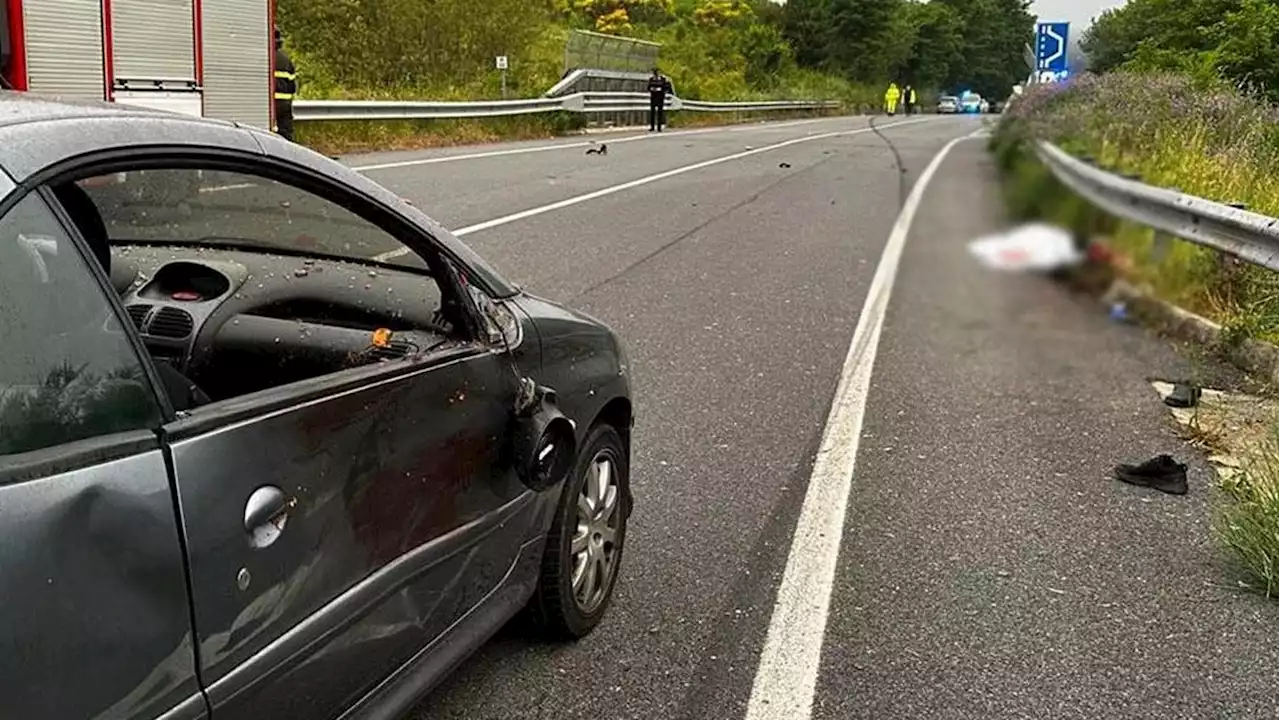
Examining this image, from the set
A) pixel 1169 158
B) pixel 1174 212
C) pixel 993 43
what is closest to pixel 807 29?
pixel 993 43

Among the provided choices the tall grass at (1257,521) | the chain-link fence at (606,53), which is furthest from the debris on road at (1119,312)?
the chain-link fence at (606,53)

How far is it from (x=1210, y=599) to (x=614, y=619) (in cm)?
201

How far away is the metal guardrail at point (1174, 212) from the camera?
704cm

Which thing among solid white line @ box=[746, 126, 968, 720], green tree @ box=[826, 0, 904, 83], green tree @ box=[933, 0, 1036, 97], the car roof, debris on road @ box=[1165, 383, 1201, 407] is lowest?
solid white line @ box=[746, 126, 968, 720]

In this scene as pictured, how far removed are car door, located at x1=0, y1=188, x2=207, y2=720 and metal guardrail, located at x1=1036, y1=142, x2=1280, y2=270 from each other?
5.70 m

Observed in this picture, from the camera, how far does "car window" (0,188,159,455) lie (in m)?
1.99

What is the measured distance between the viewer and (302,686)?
2.45m

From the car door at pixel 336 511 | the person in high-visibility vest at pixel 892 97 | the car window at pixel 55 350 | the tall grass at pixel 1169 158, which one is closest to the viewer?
the car window at pixel 55 350

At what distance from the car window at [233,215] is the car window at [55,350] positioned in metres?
0.43

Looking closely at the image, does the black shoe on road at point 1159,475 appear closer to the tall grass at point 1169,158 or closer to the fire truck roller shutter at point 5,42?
the tall grass at point 1169,158

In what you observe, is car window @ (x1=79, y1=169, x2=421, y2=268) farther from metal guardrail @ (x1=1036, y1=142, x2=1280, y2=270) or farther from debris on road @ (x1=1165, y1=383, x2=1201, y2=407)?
debris on road @ (x1=1165, y1=383, x2=1201, y2=407)

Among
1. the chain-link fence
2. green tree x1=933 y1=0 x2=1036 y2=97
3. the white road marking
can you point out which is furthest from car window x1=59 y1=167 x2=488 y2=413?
the chain-link fence

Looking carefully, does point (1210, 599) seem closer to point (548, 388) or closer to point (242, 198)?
point (548, 388)

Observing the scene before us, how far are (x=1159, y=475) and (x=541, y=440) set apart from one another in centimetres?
339
